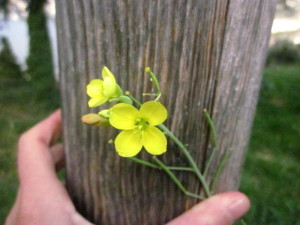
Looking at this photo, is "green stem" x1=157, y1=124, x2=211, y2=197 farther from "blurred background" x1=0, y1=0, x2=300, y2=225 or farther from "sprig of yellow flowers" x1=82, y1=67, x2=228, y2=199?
"blurred background" x1=0, y1=0, x2=300, y2=225

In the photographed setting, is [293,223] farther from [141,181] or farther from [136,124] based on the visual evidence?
[136,124]

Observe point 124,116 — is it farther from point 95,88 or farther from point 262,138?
point 262,138

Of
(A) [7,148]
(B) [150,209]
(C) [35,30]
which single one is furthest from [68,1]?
(C) [35,30]

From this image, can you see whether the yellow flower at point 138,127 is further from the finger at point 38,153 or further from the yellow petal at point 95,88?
the finger at point 38,153

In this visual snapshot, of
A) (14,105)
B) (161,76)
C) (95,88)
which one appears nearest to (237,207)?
(161,76)

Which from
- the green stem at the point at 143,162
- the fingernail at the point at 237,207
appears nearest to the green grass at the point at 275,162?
the fingernail at the point at 237,207

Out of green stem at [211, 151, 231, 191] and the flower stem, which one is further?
green stem at [211, 151, 231, 191]

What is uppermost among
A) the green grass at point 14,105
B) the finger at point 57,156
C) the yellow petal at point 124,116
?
the yellow petal at point 124,116

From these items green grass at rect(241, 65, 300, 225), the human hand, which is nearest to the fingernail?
the human hand
